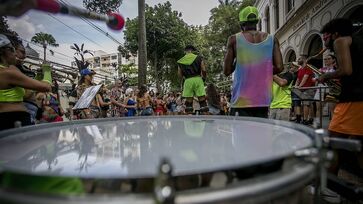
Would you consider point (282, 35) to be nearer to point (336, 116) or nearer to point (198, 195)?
point (336, 116)

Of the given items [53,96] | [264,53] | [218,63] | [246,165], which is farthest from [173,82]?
[246,165]

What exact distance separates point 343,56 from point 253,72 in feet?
2.46

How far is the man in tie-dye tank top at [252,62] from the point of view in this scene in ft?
8.70

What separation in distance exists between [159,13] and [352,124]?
895 inches

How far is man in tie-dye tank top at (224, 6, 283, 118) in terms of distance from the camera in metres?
2.65

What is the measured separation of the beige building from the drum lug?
8732 mm

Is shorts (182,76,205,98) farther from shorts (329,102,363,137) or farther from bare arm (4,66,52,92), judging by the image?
bare arm (4,66,52,92)

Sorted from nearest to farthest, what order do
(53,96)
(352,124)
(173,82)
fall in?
(352,124) → (53,96) → (173,82)

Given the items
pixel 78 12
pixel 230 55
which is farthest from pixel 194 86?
pixel 78 12

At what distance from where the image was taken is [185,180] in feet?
2.06

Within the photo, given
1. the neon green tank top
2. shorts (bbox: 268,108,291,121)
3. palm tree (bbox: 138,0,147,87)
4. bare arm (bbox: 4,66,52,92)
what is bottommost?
shorts (bbox: 268,108,291,121)

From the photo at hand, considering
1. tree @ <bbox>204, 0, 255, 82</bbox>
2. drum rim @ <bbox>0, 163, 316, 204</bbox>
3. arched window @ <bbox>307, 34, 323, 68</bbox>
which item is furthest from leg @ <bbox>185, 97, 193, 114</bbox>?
tree @ <bbox>204, 0, 255, 82</bbox>

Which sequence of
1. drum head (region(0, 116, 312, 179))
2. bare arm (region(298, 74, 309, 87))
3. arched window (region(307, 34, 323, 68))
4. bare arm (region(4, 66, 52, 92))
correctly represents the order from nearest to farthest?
1. drum head (region(0, 116, 312, 179))
2. bare arm (region(4, 66, 52, 92))
3. bare arm (region(298, 74, 309, 87))
4. arched window (region(307, 34, 323, 68))

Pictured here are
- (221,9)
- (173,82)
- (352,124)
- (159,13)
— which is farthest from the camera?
(221,9)
